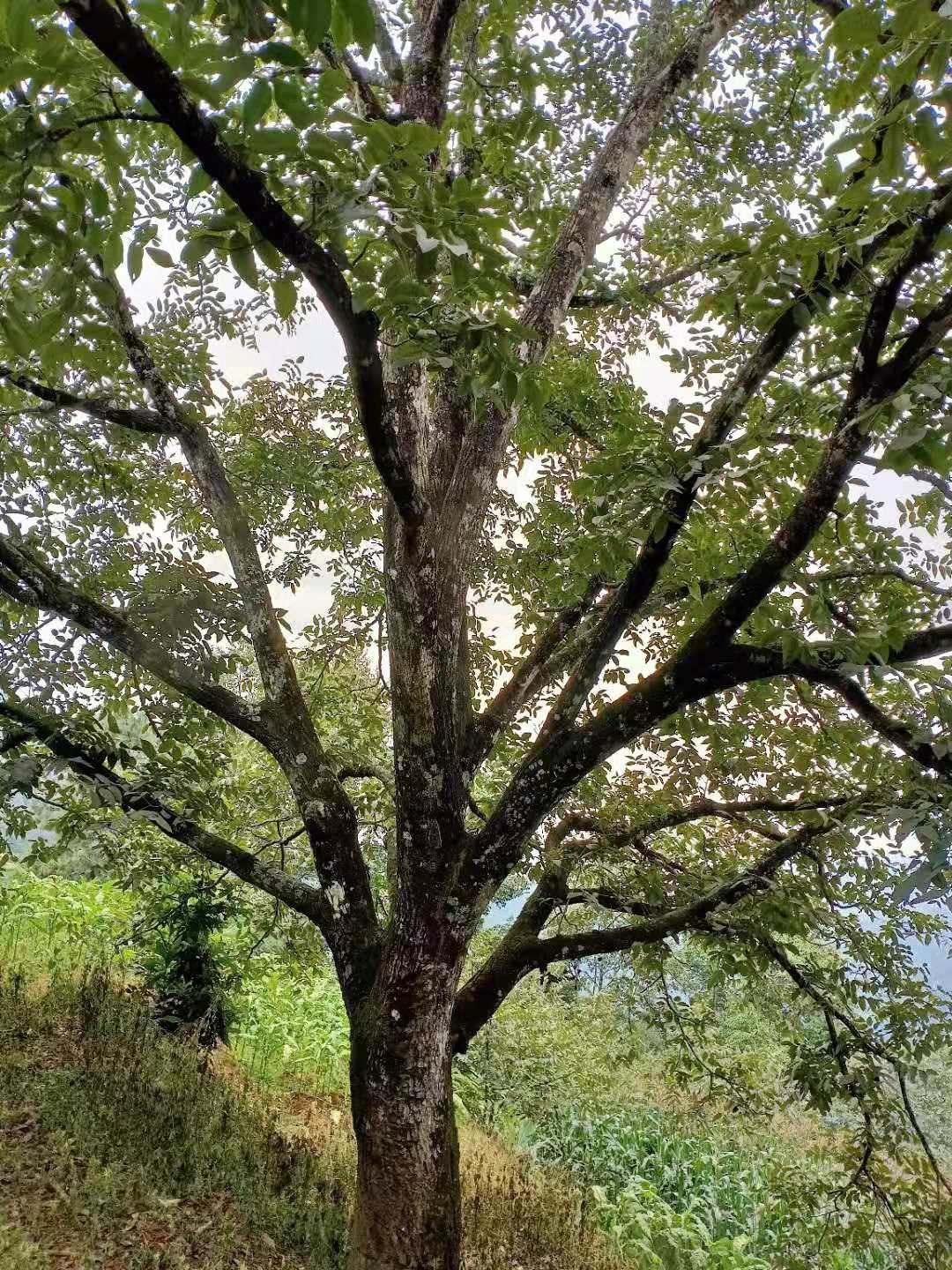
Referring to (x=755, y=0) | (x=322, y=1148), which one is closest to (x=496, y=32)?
(x=755, y=0)

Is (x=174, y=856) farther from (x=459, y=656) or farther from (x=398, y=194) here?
(x=398, y=194)

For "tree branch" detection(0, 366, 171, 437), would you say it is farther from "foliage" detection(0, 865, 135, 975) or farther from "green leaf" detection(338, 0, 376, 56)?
"foliage" detection(0, 865, 135, 975)

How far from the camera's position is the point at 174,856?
16.9ft

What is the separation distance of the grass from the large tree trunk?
47.4 inches

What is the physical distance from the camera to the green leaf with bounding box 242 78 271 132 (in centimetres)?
117

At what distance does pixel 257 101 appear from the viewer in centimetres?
119

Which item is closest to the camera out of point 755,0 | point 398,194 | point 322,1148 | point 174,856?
point 398,194

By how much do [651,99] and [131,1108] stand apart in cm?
686

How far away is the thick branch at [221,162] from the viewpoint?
1.42 meters

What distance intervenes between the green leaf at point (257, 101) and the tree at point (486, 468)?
24mm

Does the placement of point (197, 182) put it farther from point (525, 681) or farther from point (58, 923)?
point (58, 923)

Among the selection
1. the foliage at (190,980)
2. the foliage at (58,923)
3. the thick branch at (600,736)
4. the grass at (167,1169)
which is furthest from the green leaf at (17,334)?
the foliage at (58,923)

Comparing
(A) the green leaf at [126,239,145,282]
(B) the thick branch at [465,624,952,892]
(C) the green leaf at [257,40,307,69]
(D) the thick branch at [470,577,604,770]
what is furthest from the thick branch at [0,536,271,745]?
(C) the green leaf at [257,40,307,69]

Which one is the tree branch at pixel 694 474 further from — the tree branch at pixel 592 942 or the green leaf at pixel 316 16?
the green leaf at pixel 316 16
